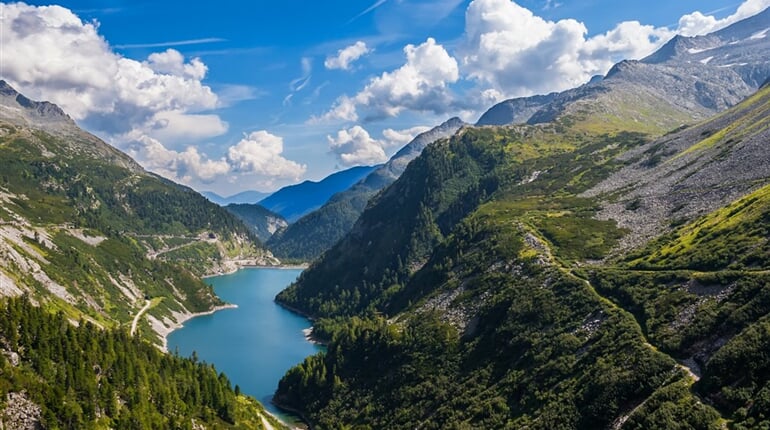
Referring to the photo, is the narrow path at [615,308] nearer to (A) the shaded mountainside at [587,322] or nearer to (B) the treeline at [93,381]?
(A) the shaded mountainside at [587,322]

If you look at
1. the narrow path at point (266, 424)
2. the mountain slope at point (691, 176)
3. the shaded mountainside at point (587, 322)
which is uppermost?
the mountain slope at point (691, 176)

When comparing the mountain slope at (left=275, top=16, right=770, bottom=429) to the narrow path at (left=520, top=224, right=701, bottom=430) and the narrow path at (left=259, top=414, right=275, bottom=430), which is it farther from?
the narrow path at (left=259, top=414, right=275, bottom=430)

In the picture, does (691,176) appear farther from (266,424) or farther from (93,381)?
(93,381)

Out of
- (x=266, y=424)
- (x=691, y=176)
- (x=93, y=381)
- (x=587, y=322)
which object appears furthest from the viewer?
(x=691, y=176)

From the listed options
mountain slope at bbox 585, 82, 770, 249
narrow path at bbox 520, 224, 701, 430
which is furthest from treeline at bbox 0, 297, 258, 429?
mountain slope at bbox 585, 82, 770, 249

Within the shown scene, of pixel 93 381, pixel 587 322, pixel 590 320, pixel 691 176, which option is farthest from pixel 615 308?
pixel 93 381

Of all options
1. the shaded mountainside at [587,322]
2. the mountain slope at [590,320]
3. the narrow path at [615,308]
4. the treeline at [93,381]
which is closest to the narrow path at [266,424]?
the treeline at [93,381]

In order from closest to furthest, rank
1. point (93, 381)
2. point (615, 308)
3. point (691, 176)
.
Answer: point (93, 381) → point (615, 308) → point (691, 176)
